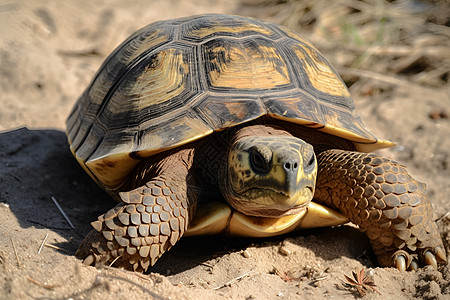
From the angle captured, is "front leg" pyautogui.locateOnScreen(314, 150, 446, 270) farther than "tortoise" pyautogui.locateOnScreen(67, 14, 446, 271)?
Yes

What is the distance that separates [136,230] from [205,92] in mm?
965

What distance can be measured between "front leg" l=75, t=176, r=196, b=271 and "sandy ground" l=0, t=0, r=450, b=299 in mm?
125

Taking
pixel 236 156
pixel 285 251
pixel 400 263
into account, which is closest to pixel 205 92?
pixel 236 156

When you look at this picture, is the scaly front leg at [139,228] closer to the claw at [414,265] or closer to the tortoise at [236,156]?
the tortoise at [236,156]

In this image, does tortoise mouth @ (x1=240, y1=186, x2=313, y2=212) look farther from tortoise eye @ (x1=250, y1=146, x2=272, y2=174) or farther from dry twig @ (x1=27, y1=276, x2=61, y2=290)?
dry twig @ (x1=27, y1=276, x2=61, y2=290)

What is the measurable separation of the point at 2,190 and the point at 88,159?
2.14ft

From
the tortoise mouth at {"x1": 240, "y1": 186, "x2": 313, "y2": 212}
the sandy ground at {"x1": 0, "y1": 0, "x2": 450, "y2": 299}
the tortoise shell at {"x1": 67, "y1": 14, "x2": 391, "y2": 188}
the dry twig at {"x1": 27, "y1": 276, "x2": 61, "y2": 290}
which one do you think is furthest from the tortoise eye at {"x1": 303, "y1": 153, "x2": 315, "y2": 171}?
the dry twig at {"x1": 27, "y1": 276, "x2": 61, "y2": 290}

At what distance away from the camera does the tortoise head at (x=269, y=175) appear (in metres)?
2.24

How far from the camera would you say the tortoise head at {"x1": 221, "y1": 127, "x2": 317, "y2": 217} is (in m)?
2.24

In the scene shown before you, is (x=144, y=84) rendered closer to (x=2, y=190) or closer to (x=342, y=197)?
(x=2, y=190)

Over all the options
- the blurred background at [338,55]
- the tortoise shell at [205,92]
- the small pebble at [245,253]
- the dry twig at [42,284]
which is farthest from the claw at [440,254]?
the dry twig at [42,284]

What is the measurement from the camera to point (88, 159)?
313 cm

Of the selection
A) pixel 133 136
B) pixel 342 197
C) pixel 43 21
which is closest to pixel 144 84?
pixel 133 136

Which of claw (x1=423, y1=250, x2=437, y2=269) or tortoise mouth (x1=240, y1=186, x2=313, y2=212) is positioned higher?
tortoise mouth (x1=240, y1=186, x2=313, y2=212)
